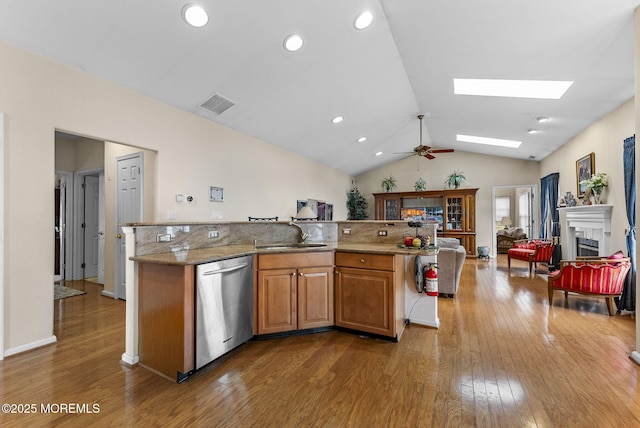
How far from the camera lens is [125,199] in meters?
3.93

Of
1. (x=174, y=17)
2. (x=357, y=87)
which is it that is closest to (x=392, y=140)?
(x=357, y=87)

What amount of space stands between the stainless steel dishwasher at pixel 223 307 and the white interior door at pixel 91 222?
4.69 m

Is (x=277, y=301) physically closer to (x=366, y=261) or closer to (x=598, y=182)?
(x=366, y=261)

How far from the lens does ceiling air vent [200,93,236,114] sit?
3.58 metres

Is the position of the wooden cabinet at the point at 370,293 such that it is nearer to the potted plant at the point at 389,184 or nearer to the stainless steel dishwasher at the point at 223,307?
the stainless steel dishwasher at the point at 223,307

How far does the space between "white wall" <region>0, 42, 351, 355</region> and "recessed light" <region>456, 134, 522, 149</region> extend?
5876mm

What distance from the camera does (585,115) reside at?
4.21 metres

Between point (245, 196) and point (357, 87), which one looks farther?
point (245, 196)

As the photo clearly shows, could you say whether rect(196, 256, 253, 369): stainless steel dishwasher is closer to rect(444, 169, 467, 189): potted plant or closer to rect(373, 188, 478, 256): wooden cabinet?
rect(373, 188, 478, 256): wooden cabinet

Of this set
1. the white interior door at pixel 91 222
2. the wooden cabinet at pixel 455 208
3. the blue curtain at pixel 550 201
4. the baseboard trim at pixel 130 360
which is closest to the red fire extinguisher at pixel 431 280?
the baseboard trim at pixel 130 360

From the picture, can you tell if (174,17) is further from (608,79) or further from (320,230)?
(608,79)

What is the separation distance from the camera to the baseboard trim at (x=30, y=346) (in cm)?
237

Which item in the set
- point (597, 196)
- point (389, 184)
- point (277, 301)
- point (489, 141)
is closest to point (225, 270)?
point (277, 301)

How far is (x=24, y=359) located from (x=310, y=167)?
5.55m
